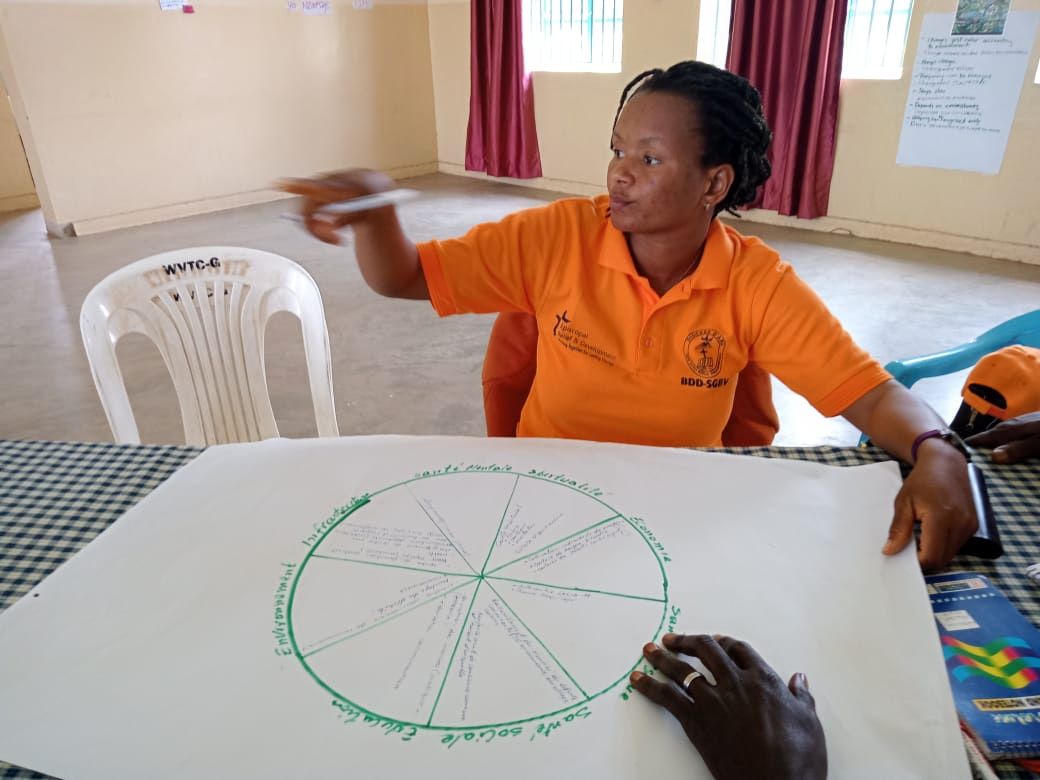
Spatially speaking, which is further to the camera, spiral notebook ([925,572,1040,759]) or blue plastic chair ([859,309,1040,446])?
blue plastic chair ([859,309,1040,446])

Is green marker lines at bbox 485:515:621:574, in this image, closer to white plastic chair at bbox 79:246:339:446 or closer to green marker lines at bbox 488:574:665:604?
green marker lines at bbox 488:574:665:604

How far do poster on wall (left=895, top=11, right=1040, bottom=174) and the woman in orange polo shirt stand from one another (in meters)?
3.47

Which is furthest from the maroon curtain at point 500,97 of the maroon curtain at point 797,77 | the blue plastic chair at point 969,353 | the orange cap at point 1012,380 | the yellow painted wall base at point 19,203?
the orange cap at point 1012,380

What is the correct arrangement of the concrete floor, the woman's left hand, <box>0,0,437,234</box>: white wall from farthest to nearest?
1. <box>0,0,437,234</box>: white wall
2. the concrete floor
3. the woman's left hand

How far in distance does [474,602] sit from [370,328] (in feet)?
9.30

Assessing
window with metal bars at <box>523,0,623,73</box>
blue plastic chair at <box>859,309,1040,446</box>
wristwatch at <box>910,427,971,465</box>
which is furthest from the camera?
window with metal bars at <box>523,0,623,73</box>

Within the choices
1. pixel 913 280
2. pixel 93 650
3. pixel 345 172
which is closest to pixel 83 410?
pixel 345 172

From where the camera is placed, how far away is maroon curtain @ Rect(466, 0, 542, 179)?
221 inches

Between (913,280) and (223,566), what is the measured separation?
12.8 ft

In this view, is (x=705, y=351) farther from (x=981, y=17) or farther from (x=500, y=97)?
(x=500, y=97)

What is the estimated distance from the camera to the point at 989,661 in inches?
25.8

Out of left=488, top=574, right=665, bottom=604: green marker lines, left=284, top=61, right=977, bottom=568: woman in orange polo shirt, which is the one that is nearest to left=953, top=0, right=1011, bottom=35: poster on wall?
left=284, top=61, right=977, bottom=568: woman in orange polo shirt

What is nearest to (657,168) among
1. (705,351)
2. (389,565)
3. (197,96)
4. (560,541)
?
(705,351)

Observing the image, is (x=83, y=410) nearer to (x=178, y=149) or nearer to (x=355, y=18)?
(x=178, y=149)
